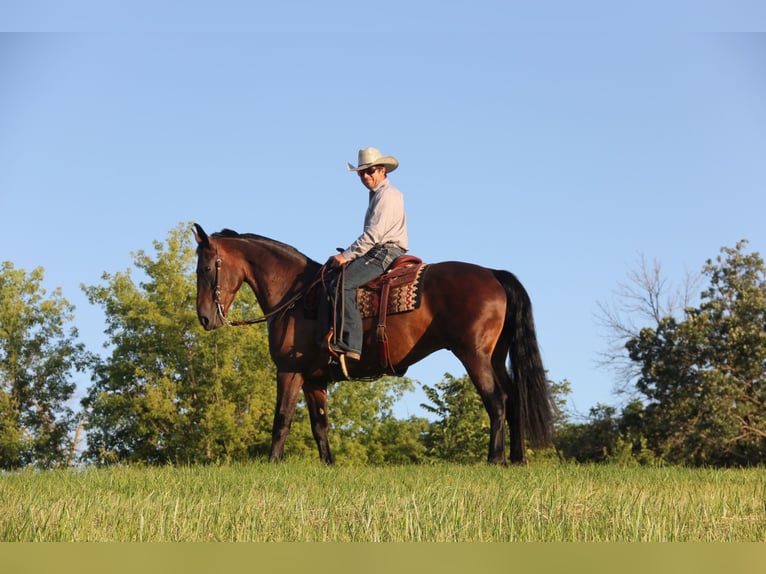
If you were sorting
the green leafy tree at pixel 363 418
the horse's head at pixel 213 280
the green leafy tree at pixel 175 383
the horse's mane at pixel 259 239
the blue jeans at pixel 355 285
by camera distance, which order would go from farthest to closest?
the green leafy tree at pixel 363 418 → the green leafy tree at pixel 175 383 → the horse's mane at pixel 259 239 → the horse's head at pixel 213 280 → the blue jeans at pixel 355 285

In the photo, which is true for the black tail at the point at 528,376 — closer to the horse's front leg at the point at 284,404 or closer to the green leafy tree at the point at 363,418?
the horse's front leg at the point at 284,404

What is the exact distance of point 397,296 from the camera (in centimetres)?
984

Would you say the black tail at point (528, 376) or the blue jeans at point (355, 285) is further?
the black tail at point (528, 376)

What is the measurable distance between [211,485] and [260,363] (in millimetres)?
33563

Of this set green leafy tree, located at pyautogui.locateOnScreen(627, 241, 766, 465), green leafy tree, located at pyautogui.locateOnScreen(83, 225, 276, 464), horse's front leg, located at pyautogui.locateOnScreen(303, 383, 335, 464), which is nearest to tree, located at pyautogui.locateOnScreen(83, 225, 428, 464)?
green leafy tree, located at pyautogui.locateOnScreen(83, 225, 276, 464)

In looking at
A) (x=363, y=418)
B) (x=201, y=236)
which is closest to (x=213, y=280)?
(x=201, y=236)

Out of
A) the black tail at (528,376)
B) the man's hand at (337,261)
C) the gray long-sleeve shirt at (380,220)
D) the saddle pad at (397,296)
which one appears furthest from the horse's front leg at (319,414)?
the black tail at (528,376)

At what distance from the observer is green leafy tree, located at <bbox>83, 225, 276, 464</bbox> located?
117 ft

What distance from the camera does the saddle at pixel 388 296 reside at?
9812 mm

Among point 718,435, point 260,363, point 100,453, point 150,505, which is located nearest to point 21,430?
point 100,453

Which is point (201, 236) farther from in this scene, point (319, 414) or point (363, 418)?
point (363, 418)

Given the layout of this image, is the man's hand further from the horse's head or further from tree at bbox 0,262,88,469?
tree at bbox 0,262,88,469

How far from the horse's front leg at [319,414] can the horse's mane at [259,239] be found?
170 cm

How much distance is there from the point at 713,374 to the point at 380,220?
22.7 meters
